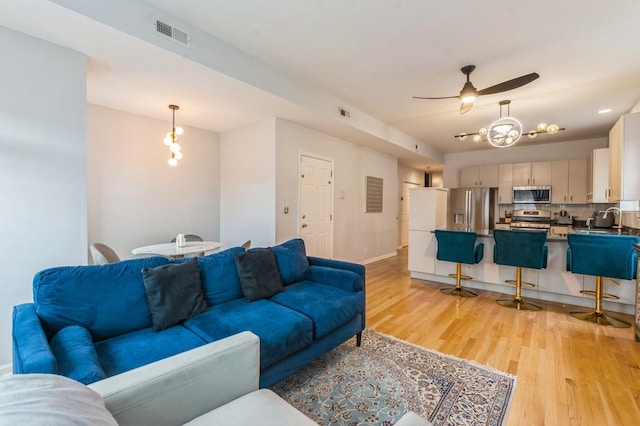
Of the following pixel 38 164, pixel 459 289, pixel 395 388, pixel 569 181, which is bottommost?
pixel 395 388

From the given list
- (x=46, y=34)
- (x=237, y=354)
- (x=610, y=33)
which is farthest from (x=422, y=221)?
(x=46, y=34)

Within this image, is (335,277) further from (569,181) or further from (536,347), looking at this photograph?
(569,181)

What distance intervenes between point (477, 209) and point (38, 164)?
772cm

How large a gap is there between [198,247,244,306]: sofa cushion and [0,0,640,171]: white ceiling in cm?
185

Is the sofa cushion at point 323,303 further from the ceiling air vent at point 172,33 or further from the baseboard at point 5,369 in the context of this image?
the ceiling air vent at point 172,33

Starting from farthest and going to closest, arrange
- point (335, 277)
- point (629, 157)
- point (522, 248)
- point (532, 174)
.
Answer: point (532, 174) < point (522, 248) < point (629, 157) < point (335, 277)

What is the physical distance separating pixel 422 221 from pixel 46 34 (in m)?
4.86

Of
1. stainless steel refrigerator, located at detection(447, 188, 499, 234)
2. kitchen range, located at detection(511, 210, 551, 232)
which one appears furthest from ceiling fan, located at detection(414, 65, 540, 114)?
kitchen range, located at detection(511, 210, 551, 232)

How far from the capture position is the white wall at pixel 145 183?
4.07 metres

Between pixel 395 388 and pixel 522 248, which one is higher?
pixel 522 248

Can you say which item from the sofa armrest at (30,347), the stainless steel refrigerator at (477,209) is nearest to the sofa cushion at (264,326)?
the sofa armrest at (30,347)

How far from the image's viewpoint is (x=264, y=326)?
6.56 feet

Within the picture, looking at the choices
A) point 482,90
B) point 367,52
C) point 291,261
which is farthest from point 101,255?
point 482,90

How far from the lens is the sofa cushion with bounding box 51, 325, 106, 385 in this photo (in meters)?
1.28
